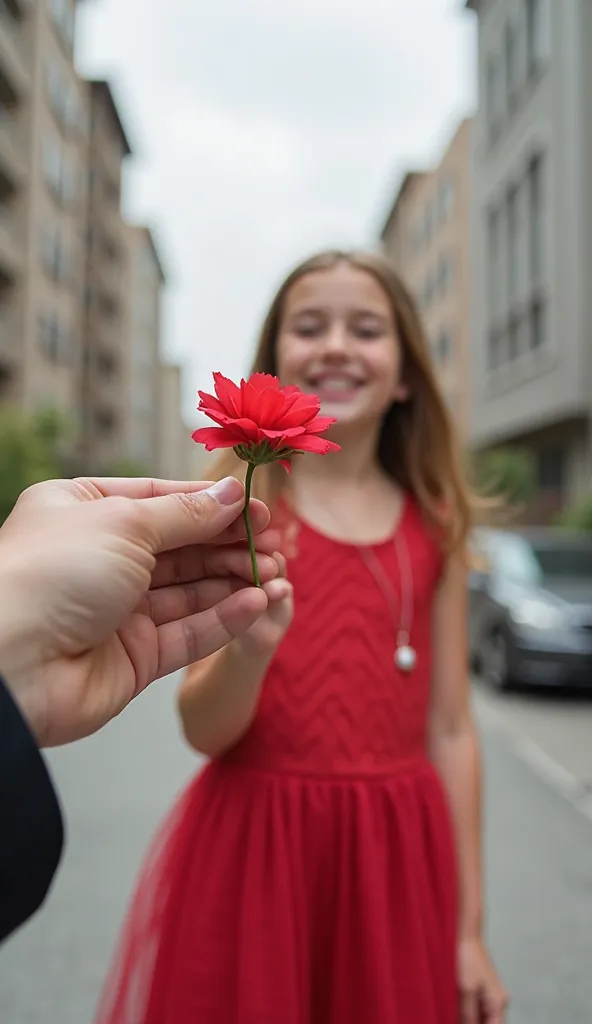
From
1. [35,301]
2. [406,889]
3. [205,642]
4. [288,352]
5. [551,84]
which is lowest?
[406,889]

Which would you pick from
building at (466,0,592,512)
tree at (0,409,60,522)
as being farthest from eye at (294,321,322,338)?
building at (466,0,592,512)

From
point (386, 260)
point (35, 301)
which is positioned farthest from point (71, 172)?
point (386, 260)

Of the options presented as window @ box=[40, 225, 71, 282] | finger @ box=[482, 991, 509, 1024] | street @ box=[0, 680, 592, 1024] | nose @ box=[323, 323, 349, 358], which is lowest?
street @ box=[0, 680, 592, 1024]

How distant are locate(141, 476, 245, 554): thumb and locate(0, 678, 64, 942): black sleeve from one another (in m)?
0.18

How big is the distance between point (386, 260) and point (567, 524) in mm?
13480

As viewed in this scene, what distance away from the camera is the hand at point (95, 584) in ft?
2.20

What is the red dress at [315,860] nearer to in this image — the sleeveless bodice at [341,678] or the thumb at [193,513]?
the sleeveless bodice at [341,678]

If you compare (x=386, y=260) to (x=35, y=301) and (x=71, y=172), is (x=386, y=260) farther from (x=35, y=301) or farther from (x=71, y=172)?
(x=71, y=172)

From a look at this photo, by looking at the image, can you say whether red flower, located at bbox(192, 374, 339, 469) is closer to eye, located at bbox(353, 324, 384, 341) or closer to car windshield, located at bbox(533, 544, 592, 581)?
eye, located at bbox(353, 324, 384, 341)

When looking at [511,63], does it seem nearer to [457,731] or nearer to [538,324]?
[538,324]

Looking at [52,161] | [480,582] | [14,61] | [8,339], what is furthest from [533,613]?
[52,161]

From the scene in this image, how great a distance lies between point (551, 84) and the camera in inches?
739

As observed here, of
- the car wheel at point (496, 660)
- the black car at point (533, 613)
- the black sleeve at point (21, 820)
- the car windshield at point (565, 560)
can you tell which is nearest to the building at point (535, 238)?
the car windshield at point (565, 560)

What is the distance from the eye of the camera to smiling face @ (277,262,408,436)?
1448mm
